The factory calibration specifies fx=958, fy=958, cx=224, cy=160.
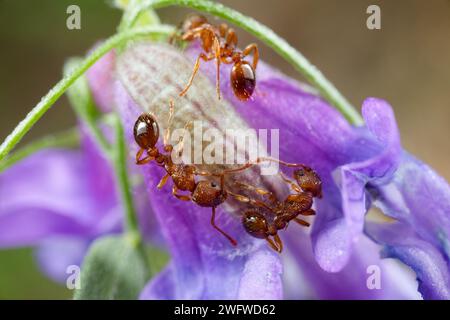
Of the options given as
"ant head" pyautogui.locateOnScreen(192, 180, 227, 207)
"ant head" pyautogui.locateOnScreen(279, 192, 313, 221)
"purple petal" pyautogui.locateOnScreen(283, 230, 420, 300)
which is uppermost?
"ant head" pyautogui.locateOnScreen(192, 180, 227, 207)

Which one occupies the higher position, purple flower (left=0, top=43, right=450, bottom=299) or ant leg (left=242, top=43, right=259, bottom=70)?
ant leg (left=242, top=43, right=259, bottom=70)

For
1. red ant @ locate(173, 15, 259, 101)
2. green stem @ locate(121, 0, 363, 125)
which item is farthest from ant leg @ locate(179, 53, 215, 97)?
green stem @ locate(121, 0, 363, 125)

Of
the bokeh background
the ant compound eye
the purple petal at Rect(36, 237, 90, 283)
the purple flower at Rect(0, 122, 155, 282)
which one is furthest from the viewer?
the bokeh background

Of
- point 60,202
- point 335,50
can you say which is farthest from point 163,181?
point 335,50

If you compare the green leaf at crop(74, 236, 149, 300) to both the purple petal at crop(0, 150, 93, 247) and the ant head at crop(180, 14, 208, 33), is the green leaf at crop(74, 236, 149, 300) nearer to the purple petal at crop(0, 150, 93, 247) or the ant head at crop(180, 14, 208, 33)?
the purple petal at crop(0, 150, 93, 247)

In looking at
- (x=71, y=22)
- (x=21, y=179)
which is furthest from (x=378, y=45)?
(x=71, y=22)

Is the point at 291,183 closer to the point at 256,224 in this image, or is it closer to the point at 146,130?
the point at 256,224
